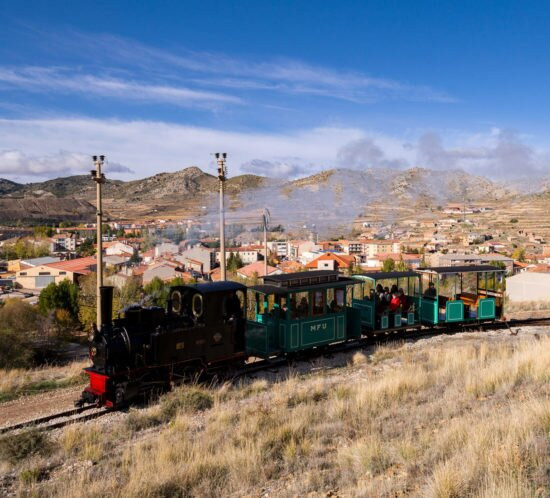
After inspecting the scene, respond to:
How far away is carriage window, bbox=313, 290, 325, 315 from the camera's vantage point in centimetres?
1398

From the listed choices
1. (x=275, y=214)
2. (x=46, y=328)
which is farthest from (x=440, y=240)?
(x=46, y=328)

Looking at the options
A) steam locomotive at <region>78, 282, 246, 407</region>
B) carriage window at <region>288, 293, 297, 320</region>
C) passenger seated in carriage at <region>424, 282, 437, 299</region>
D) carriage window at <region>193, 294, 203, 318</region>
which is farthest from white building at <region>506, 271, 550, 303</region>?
carriage window at <region>193, 294, 203, 318</region>

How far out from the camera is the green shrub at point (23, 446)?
7.88 meters

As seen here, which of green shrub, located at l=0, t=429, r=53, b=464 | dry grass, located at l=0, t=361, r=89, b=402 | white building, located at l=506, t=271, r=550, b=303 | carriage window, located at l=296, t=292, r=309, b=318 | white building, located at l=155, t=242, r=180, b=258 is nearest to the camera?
green shrub, located at l=0, t=429, r=53, b=464

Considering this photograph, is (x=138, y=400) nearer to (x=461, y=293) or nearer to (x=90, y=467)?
(x=90, y=467)

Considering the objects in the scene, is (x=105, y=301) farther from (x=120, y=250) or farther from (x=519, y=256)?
(x=120, y=250)

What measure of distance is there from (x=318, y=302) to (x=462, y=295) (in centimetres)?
724

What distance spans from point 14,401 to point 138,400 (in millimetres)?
3443

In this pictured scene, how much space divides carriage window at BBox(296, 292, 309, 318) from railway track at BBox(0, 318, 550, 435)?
1214 millimetres

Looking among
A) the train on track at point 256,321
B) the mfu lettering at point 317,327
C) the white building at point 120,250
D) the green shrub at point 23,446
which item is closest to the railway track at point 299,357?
the train on track at point 256,321

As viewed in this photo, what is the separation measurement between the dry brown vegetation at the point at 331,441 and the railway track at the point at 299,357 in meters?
0.86

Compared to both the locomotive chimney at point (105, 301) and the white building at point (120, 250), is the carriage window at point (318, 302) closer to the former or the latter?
the locomotive chimney at point (105, 301)

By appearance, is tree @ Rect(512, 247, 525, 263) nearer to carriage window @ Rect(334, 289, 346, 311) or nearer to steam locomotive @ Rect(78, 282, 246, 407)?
carriage window @ Rect(334, 289, 346, 311)

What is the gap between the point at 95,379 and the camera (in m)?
10.6
